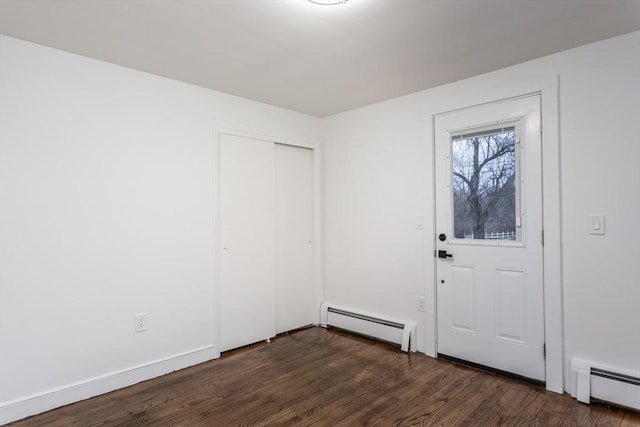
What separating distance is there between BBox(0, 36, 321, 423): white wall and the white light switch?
9.59 ft

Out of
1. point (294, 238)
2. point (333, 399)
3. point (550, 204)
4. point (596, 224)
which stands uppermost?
point (550, 204)

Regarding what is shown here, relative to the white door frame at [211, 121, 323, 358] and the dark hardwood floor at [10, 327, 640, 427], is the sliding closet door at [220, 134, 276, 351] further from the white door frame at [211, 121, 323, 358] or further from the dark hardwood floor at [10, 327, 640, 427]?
the dark hardwood floor at [10, 327, 640, 427]

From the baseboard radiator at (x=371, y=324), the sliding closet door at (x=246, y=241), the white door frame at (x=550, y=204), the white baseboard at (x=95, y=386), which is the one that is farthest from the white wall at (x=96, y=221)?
the white door frame at (x=550, y=204)

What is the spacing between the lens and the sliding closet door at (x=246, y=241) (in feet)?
10.9

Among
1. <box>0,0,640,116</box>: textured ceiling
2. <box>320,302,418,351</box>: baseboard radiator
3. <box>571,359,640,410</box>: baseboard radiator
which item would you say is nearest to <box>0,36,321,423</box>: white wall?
<box>0,0,640,116</box>: textured ceiling

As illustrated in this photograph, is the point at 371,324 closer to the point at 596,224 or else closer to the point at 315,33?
the point at 596,224

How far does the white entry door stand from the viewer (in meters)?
2.63

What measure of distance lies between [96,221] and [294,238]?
1969 mm

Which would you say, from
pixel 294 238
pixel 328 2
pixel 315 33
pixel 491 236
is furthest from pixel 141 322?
pixel 491 236

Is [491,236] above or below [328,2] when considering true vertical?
below

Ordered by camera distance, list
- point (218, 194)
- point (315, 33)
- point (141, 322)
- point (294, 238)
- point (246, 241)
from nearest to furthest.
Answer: point (315, 33), point (141, 322), point (218, 194), point (246, 241), point (294, 238)

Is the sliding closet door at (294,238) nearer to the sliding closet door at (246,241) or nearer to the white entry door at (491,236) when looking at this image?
the sliding closet door at (246,241)

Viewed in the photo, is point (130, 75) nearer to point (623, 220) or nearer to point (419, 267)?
point (419, 267)

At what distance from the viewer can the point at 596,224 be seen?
93.5 inches
